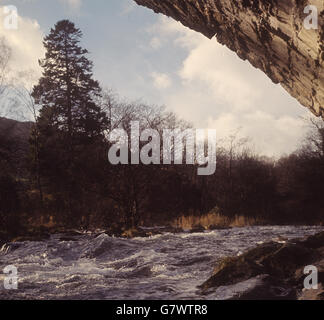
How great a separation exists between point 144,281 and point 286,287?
2.47 m

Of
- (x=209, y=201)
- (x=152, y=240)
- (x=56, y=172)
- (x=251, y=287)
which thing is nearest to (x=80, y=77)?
(x=56, y=172)

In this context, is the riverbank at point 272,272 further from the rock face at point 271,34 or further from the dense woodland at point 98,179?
the dense woodland at point 98,179

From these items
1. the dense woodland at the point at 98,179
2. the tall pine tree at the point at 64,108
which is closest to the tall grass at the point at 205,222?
the dense woodland at the point at 98,179

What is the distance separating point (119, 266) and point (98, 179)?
25.2ft

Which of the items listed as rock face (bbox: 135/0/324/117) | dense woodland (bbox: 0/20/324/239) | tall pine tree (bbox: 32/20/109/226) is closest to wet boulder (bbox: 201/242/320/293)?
rock face (bbox: 135/0/324/117)

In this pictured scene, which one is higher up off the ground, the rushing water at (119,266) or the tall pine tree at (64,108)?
the tall pine tree at (64,108)

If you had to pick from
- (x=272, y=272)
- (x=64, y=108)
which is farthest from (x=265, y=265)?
(x=64, y=108)

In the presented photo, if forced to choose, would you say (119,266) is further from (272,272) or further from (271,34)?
(271,34)

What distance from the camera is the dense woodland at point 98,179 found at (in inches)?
572

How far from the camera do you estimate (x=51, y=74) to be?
26531 millimetres

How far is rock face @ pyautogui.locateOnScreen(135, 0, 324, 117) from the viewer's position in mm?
3293

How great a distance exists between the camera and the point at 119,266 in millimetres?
7250

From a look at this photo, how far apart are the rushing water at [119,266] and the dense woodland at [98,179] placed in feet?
11.7

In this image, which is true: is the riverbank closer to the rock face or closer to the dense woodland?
the rock face
